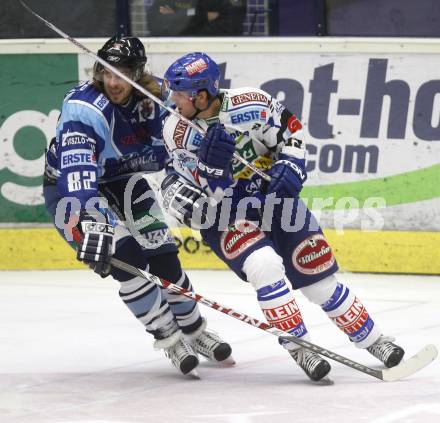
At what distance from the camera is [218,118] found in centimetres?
477

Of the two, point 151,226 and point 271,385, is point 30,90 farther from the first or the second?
point 271,385

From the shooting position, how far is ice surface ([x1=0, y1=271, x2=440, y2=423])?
14.1 feet

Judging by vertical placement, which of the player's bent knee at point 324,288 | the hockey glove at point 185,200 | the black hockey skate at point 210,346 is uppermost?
the hockey glove at point 185,200

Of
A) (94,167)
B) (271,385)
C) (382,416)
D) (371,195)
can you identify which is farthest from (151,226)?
(371,195)

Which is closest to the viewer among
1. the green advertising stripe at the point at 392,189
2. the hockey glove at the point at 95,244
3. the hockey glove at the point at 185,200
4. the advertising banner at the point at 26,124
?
the hockey glove at the point at 95,244

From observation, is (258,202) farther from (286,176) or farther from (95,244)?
(95,244)

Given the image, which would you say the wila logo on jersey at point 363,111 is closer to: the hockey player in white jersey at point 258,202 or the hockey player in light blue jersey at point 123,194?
the hockey player in light blue jersey at point 123,194

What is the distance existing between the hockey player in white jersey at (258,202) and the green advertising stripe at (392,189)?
2.60m

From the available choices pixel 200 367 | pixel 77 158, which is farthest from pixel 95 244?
pixel 200 367

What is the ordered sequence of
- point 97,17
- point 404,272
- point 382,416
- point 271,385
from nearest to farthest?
1. point 382,416
2. point 271,385
3. point 404,272
4. point 97,17

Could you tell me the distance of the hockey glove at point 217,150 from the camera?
457 centimetres

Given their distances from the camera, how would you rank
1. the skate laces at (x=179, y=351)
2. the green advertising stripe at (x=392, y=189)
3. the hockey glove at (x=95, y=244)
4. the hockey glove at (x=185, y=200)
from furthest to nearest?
1. the green advertising stripe at (x=392, y=189)
2. the skate laces at (x=179, y=351)
3. the hockey glove at (x=185, y=200)
4. the hockey glove at (x=95, y=244)

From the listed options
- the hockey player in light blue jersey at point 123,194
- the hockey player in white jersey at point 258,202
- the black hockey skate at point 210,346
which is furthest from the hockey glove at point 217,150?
the black hockey skate at point 210,346

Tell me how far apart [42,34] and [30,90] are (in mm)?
367
